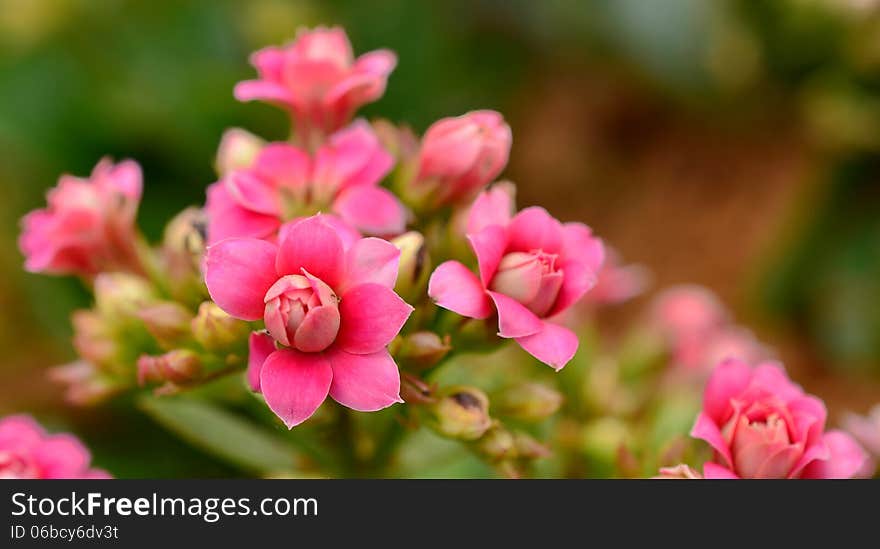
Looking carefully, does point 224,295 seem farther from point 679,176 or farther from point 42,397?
point 679,176

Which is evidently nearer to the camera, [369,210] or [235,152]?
[369,210]

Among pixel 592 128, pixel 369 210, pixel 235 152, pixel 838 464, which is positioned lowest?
pixel 838 464

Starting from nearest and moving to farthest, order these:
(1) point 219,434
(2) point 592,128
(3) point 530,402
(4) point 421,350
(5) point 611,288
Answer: (4) point 421,350
(3) point 530,402
(1) point 219,434
(5) point 611,288
(2) point 592,128

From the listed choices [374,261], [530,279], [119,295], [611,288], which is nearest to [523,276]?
[530,279]

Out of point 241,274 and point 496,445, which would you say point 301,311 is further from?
point 496,445

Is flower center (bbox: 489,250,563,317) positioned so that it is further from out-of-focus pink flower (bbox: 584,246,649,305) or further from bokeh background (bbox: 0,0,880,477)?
bokeh background (bbox: 0,0,880,477)

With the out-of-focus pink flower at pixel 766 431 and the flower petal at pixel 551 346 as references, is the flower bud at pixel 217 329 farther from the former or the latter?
the out-of-focus pink flower at pixel 766 431

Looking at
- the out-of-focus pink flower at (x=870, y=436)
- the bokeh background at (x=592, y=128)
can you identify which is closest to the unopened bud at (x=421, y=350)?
the out-of-focus pink flower at (x=870, y=436)
